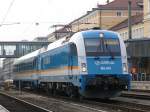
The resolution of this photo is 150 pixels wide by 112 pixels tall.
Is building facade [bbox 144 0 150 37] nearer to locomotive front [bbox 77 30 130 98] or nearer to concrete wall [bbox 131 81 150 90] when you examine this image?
concrete wall [bbox 131 81 150 90]

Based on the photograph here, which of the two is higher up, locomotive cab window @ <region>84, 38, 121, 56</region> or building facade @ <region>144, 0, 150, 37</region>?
building facade @ <region>144, 0, 150, 37</region>

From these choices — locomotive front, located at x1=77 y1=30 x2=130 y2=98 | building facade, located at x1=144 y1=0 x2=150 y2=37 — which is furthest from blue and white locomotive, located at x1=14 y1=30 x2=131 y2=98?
building facade, located at x1=144 y1=0 x2=150 y2=37

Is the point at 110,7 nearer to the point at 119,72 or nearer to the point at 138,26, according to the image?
the point at 138,26

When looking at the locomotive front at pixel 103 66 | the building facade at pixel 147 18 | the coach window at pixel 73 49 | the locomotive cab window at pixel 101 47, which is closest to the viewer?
the locomotive front at pixel 103 66

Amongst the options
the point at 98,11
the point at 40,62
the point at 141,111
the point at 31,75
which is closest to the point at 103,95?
the point at 141,111

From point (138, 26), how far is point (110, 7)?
29.6m

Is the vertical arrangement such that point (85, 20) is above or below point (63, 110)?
above

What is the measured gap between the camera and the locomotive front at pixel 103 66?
24.1 meters

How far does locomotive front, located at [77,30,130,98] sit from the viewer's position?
24.1m

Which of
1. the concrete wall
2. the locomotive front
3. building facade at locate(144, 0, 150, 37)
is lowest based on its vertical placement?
the concrete wall

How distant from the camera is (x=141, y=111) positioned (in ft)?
59.6

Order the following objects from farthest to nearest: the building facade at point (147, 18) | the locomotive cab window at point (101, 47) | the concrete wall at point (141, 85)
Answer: the building facade at point (147, 18)
the concrete wall at point (141, 85)
the locomotive cab window at point (101, 47)

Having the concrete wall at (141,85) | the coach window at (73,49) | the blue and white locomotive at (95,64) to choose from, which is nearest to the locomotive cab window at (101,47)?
the blue and white locomotive at (95,64)

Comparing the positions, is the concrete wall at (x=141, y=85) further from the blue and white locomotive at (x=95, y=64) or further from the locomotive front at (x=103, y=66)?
the locomotive front at (x=103, y=66)
